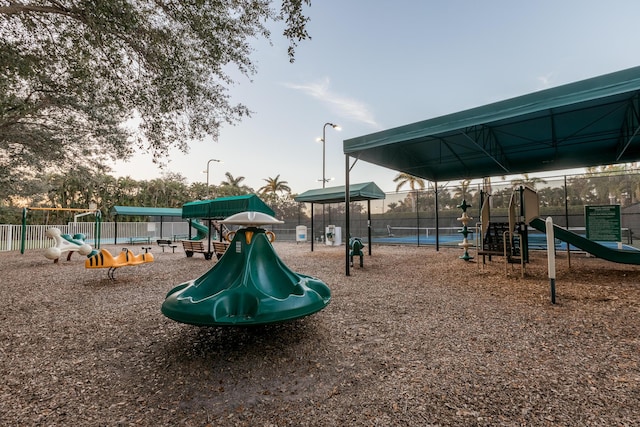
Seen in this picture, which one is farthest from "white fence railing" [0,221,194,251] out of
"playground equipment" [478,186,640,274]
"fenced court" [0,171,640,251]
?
"playground equipment" [478,186,640,274]

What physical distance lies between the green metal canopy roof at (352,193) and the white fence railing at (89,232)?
11.9m

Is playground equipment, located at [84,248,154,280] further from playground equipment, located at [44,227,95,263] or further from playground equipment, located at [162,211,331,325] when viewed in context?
playground equipment, located at [162,211,331,325]

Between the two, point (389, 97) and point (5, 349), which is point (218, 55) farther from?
point (389, 97)

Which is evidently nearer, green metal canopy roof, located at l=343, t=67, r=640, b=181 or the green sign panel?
green metal canopy roof, located at l=343, t=67, r=640, b=181

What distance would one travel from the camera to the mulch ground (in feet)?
6.84

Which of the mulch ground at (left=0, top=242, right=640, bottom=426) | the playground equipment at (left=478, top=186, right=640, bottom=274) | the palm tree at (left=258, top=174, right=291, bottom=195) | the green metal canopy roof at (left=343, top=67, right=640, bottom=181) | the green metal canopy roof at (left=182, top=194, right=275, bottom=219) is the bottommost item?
the mulch ground at (left=0, top=242, right=640, bottom=426)

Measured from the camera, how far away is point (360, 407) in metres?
2.15

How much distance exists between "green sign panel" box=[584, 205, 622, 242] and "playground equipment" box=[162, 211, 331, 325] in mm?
10247

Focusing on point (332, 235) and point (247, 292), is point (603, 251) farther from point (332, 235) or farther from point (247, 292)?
point (332, 235)

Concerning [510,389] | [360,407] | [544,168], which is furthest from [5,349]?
[544,168]

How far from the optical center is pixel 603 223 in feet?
29.3

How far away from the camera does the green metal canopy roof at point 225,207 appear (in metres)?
10.7

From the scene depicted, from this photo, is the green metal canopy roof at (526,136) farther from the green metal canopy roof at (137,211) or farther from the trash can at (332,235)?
the green metal canopy roof at (137,211)

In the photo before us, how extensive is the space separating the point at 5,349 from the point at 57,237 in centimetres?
1014
